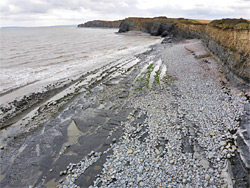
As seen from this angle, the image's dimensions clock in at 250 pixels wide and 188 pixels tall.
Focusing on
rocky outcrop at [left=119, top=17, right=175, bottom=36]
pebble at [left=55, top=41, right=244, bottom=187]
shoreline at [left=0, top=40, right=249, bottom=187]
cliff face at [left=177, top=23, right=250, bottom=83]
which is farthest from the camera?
rocky outcrop at [left=119, top=17, right=175, bottom=36]

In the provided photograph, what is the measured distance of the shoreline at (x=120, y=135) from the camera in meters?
7.05

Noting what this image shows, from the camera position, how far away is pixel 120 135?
9438mm

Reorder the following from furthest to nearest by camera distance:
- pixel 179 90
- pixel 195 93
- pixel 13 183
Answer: pixel 179 90 → pixel 195 93 → pixel 13 183

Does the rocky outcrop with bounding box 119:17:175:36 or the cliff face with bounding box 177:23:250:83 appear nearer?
the cliff face with bounding box 177:23:250:83

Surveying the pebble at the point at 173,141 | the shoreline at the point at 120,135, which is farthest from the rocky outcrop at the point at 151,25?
the pebble at the point at 173,141

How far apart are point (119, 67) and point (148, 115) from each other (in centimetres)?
1447

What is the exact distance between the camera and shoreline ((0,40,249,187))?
7.05 m

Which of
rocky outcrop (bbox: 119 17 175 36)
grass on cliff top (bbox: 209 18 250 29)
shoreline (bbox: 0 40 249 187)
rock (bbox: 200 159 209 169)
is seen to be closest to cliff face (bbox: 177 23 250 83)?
grass on cliff top (bbox: 209 18 250 29)

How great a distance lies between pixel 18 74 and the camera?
69.5 ft

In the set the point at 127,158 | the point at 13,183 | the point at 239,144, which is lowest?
the point at 13,183

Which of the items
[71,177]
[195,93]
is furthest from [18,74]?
[195,93]

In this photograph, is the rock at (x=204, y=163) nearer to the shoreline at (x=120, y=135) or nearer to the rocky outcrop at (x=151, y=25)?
the shoreline at (x=120, y=135)

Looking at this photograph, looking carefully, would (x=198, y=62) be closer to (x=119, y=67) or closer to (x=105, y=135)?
(x=119, y=67)

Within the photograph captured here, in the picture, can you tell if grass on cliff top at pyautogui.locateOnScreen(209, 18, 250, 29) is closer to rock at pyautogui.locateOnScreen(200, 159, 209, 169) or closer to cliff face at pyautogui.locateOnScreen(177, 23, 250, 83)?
cliff face at pyautogui.locateOnScreen(177, 23, 250, 83)
